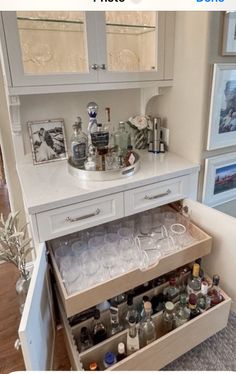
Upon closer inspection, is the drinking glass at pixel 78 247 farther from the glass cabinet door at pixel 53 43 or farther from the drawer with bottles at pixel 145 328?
the glass cabinet door at pixel 53 43

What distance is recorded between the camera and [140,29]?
1327mm

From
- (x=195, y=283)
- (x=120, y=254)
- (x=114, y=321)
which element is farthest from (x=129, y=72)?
(x=114, y=321)

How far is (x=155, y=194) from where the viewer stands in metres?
1.30

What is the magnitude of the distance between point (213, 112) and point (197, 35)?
1.20 feet

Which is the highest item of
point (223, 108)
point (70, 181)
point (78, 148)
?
point (223, 108)

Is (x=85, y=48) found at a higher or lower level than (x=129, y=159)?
higher

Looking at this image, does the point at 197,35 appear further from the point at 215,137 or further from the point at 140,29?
the point at 215,137

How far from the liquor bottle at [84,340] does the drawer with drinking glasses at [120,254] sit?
0.18 meters

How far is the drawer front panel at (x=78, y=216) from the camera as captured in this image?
Answer: 1.06 metres

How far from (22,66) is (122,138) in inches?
24.7

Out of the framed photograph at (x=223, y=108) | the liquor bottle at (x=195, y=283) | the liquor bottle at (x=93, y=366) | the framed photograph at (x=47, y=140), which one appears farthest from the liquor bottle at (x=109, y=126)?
the liquor bottle at (x=93, y=366)

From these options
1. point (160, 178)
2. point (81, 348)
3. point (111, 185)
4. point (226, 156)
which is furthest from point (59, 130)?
point (81, 348)

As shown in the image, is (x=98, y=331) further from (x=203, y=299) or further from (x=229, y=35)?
(x=229, y=35)

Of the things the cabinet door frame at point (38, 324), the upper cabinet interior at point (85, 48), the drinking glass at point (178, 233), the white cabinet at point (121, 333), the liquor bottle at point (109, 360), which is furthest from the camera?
the drinking glass at point (178, 233)
